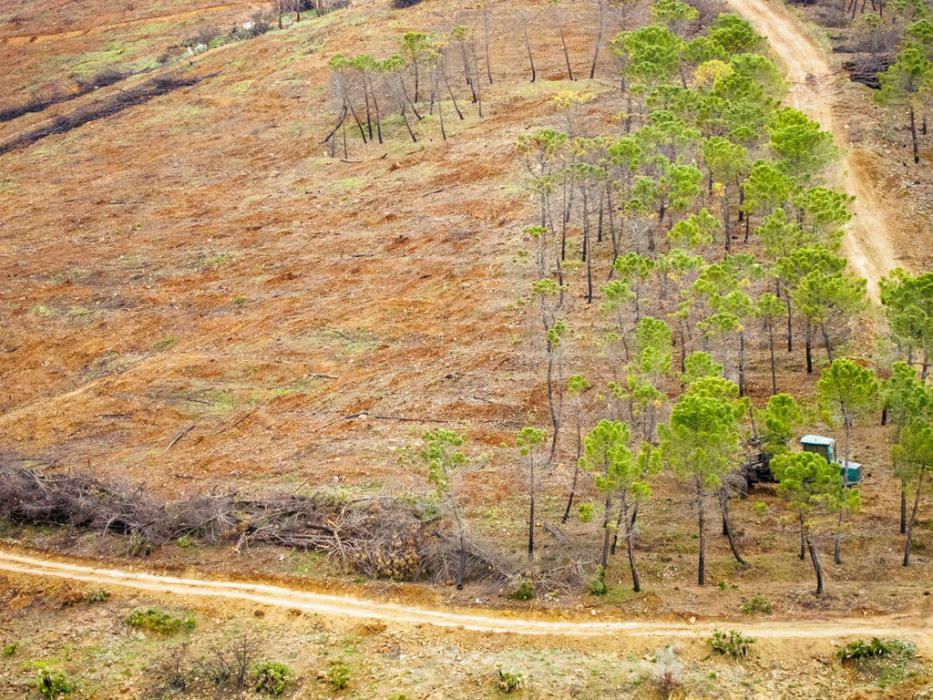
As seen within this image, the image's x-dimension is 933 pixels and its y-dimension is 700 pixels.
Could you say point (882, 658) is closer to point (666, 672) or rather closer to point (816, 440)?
point (666, 672)

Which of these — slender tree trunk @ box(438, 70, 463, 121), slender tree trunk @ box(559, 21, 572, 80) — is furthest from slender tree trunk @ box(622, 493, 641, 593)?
slender tree trunk @ box(559, 21, 572, 80)

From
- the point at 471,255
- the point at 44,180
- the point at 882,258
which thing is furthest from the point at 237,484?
the point at 44,180

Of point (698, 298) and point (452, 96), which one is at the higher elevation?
point (452, 96)

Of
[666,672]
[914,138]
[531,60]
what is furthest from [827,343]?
[531,60]

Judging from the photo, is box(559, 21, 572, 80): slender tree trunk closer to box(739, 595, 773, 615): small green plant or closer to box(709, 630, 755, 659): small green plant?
box(739, 595, 773, 615): small green plant

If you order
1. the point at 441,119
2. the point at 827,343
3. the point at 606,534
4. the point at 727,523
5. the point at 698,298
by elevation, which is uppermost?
the point at 441,119

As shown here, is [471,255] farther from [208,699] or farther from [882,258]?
[208,699]
